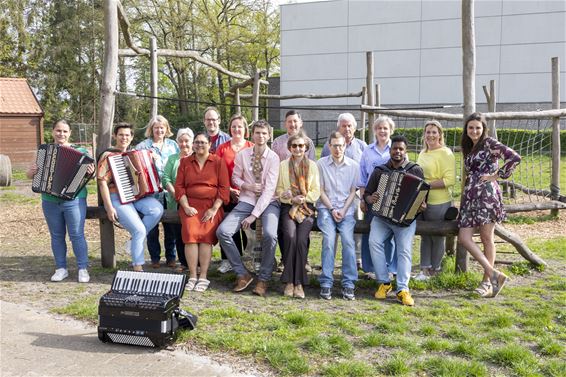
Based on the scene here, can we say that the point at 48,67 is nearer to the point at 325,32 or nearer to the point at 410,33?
the point at 325,32

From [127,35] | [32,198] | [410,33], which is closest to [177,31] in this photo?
[410,33]

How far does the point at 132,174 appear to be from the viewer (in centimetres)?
651

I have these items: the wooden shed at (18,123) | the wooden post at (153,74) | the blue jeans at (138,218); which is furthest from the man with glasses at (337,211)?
the wooden shed at (18,123)

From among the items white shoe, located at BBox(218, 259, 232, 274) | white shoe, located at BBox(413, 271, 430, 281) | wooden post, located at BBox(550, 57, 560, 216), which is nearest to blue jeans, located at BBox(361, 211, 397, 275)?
white shoe, located at BBox(413, 271, 430, 281)

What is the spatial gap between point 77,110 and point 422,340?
33066 mm

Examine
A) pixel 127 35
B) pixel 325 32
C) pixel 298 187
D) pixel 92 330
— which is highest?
pixel 325 32

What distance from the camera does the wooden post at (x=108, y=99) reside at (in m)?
7.17

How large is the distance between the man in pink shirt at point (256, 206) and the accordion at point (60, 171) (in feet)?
5.56

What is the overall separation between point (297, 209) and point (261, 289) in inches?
37.0

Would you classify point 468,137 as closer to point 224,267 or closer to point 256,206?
point 256,206

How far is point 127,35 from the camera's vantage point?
8.55 meters

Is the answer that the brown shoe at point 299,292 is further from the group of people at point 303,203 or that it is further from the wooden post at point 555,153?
the wooden post at point 555,153

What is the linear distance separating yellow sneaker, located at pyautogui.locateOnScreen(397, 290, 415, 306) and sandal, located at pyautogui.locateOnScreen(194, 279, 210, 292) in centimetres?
207

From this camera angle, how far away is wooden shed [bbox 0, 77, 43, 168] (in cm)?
2356
